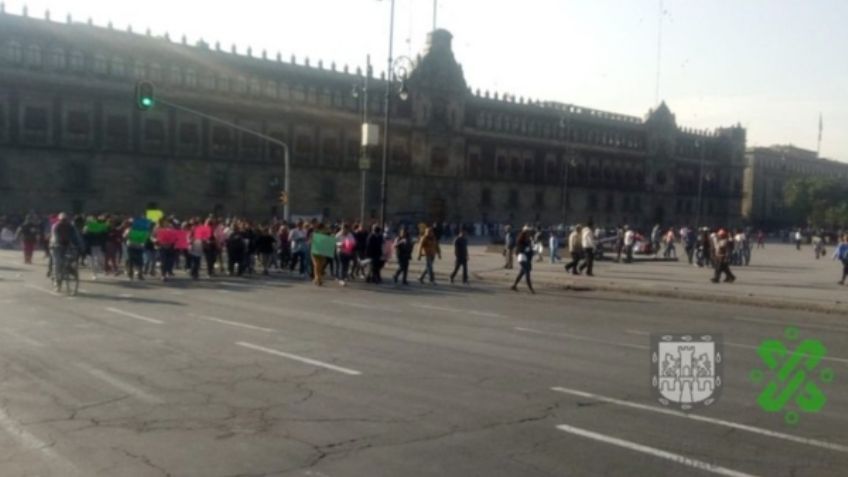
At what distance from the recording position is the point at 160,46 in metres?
64.1

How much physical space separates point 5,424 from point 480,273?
22.7 meters

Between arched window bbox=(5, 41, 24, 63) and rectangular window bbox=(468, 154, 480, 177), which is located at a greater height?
arched window bbox=(5, 41, 24, 63)

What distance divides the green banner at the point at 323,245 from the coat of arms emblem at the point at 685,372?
14.2m

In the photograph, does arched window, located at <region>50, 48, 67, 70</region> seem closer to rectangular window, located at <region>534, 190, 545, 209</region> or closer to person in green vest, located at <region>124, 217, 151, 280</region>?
person in green vest, located at <region>124, 217, 151, 280</region>

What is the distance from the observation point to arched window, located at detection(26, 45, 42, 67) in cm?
5756

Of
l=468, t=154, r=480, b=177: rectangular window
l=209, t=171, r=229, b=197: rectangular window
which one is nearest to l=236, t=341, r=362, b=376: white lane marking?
l=209, t=171, r=229, b=197: rectangular window

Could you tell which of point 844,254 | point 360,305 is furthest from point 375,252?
point 844,254

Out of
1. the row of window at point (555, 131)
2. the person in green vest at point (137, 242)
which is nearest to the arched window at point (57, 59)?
the row of window at point (555, 131)

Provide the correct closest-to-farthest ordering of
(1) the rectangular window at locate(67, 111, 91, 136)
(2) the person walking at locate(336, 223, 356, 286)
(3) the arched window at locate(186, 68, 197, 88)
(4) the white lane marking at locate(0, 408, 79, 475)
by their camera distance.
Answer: (4) the white lane marking at locate(0, 408, 79, 475) → (2) the person walking at locate(336, 223, 356, 286) → (1) the rectangular window at locate(67, 111, 91, 136) → (3) the arched window at locate(186, 68, 197, 88)

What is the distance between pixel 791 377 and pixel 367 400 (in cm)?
574

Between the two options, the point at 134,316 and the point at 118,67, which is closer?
the point at 134,316

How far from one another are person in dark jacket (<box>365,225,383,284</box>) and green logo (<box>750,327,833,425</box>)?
1207cm

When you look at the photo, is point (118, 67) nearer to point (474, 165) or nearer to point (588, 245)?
point (474, 165)

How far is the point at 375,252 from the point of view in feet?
79.5
